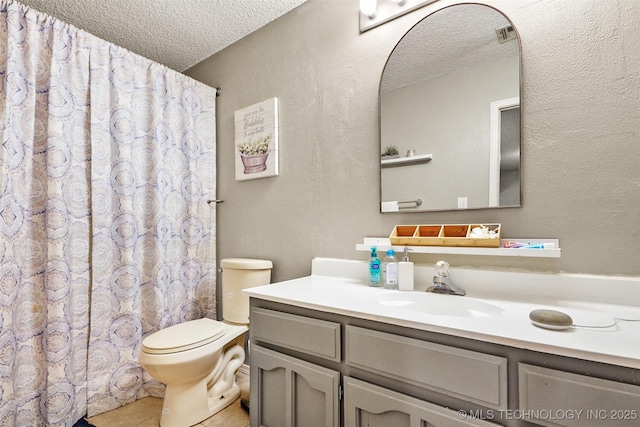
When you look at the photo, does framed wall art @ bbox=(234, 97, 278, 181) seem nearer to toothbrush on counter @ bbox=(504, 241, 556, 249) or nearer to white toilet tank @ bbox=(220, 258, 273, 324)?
white toilet tank @ bbox=(220, 258, 273, 324)

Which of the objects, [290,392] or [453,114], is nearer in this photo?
[290,392]

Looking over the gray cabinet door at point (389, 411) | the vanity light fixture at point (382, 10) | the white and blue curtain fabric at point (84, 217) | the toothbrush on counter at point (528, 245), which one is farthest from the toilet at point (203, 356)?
the vanity light fixture at point (382, 10)

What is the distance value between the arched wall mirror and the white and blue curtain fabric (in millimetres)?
1453

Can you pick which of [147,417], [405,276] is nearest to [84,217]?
[147,417]

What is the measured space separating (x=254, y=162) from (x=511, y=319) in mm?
1691

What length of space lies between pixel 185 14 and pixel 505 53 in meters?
1.82

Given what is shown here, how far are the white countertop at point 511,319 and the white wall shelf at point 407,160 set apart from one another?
61cm

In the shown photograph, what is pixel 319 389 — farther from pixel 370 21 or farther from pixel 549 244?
pixel 370 21

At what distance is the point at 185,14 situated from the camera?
6.25 feet

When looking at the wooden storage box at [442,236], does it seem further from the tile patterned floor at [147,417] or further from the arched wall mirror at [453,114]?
the tile patterned floor at [147,417]

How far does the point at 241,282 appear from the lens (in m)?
1.91

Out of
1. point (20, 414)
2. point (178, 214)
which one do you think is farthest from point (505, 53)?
point (20, 414)

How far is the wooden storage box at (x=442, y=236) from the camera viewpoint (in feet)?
3.95

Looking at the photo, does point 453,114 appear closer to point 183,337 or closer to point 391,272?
point 391,272
